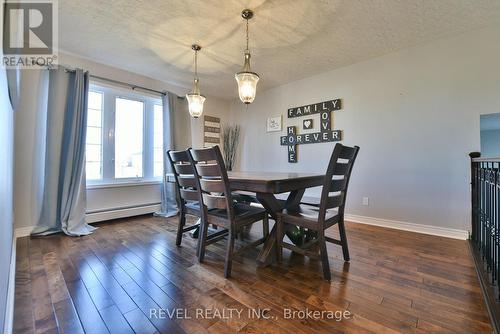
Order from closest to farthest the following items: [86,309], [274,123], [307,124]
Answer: [86,309], [307,124], [274,123]

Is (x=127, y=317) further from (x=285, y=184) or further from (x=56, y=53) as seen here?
Result: (x=56, y=53)

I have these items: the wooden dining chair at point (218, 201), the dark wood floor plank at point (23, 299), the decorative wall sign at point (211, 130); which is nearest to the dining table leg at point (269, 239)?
the wooden dining chair at point (218, 201)

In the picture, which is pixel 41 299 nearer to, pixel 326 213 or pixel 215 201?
pixel 215 201

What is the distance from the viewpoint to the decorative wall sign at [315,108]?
3.29 metres

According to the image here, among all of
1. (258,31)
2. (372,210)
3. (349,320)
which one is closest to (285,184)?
(349,320)

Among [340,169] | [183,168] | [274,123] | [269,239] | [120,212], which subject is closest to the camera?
[340,169]

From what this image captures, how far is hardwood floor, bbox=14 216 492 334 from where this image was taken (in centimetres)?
112

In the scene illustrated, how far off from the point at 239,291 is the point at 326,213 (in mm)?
855

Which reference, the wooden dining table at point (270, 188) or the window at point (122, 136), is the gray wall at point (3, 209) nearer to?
the wooden dining table at point (270, 188)

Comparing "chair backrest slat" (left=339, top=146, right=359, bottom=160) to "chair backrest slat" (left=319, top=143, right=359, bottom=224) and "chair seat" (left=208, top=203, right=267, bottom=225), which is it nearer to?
"chair backrest slat" (left=319, top=143, right=359, bottom=224)

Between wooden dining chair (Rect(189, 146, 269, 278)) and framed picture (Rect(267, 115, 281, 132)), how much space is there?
245cm

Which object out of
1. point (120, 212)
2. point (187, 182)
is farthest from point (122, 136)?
point (187, 182)

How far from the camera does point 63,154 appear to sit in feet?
8.66

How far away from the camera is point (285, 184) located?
5.17ft
